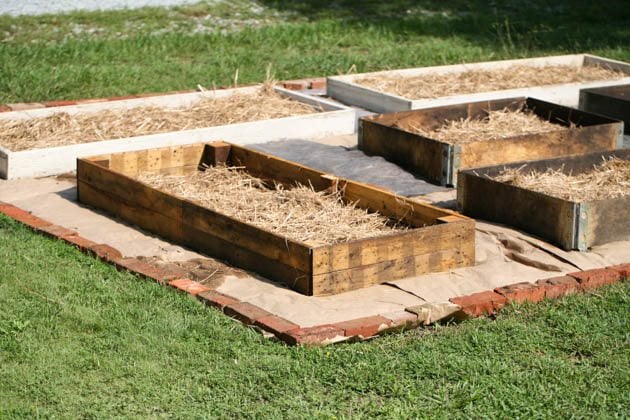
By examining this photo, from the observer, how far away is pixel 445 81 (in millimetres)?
11930

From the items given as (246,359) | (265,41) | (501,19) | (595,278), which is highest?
(501,19)

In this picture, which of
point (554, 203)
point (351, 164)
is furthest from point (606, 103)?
point (554, 203)

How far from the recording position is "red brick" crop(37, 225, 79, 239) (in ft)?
24.1

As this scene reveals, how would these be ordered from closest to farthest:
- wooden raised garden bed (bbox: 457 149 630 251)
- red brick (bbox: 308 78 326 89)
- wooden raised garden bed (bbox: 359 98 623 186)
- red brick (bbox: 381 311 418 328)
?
red brick (bbox: 381 311 418 328) < wooden raised garden bed (bbox: 457 149 630 251) < wooden raised garden bed (bbox: 359 98 623 186) < red brick (bbox: 308 78 326 89)

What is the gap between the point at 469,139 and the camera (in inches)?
379

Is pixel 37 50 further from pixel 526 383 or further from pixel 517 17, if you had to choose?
pixel 526 383

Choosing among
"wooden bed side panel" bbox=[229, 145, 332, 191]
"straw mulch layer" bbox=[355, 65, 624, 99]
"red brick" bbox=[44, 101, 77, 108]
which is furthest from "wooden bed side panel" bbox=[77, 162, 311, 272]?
Result: "straw mulch layer" bbox=[355, 65, 624, 99]

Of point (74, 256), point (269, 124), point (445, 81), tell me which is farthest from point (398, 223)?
point (445, 81)

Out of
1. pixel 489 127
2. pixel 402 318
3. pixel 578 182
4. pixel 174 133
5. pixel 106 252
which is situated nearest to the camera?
pixel 402 318

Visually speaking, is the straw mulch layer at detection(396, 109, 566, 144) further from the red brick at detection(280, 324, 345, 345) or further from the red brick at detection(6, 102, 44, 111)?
the red brick at detection(280, 324, 345, 345)

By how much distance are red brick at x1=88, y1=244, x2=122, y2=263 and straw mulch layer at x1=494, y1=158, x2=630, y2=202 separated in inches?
106

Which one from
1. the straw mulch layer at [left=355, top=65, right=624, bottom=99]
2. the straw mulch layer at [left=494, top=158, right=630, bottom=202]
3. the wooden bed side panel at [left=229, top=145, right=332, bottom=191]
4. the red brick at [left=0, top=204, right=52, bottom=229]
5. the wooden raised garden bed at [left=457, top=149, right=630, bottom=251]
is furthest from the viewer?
the straw mulch layer at [left=355, top=65, right=624, bottom=99]

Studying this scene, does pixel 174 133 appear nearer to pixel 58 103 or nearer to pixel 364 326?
pixel 58 103

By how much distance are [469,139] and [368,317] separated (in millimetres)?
3981
